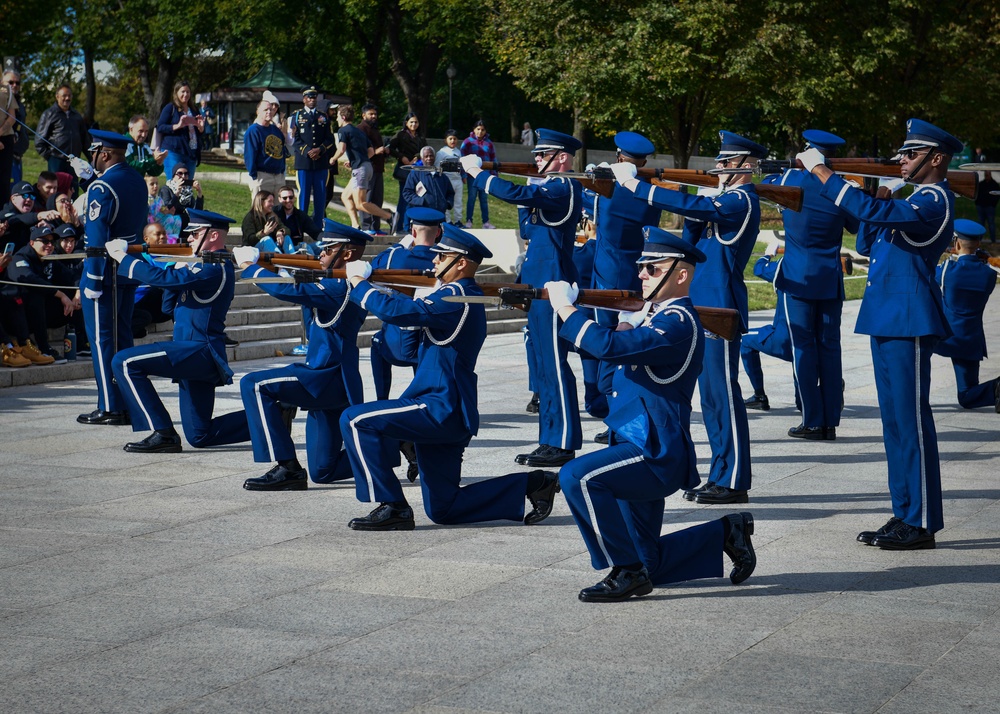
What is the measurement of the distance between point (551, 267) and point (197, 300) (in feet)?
8.83

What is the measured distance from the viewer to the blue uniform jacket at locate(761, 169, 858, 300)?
10.7 m

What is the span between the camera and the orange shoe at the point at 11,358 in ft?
44.0

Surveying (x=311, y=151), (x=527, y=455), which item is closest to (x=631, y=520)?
(x=527, y=455)

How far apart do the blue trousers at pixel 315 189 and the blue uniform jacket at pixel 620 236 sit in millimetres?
9597

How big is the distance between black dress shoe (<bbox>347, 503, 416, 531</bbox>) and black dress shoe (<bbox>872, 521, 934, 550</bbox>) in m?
Answer: 2.64

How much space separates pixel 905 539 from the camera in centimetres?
734

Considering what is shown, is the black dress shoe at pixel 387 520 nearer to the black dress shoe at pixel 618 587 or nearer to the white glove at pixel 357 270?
the white glove at pixel 357 270

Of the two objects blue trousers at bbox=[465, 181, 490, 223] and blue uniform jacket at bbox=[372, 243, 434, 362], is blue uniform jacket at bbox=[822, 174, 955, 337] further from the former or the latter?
blue trousers at bbox=[465, 181, 490, 223]

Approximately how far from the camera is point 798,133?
42.8 metres

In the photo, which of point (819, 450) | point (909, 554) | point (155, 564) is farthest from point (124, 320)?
point (909, 554)

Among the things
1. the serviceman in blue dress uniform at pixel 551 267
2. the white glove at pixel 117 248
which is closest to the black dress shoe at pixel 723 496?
the serviceman in blue dress uniform at pixel 551 267

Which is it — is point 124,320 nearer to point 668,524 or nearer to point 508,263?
point 668,524

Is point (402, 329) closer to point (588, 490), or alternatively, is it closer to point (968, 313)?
point (588, 490)

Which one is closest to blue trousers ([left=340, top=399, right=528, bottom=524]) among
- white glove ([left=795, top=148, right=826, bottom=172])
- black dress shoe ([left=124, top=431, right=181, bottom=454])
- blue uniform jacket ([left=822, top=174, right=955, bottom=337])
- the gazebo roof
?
blue uniform jacket ([left=822, top=174, right=955, bottom=337])
